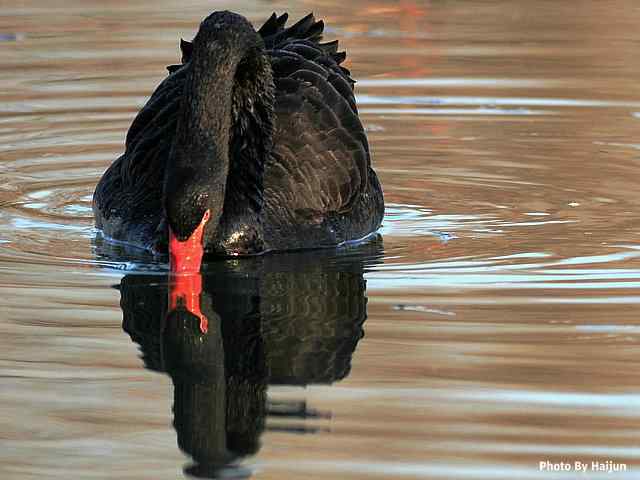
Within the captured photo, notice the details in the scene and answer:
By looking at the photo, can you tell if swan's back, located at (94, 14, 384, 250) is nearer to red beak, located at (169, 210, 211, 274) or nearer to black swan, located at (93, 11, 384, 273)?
black swan, located at (93, 11, 384, 273)

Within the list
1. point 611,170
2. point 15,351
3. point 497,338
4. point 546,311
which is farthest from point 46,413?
point 611,170

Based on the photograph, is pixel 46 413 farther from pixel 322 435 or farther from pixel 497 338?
pixel 497 338

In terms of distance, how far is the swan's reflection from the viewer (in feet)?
20.4

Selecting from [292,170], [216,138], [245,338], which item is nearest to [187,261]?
[216,138]

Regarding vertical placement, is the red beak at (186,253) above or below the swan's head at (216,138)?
below

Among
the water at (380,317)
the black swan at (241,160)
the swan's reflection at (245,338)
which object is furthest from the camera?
the black swan at (241,160)

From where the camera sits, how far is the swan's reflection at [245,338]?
20.4ft

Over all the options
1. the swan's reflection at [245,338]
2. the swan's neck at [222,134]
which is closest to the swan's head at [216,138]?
the swan's neck at [222,134]

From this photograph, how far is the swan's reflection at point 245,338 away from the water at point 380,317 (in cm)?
2

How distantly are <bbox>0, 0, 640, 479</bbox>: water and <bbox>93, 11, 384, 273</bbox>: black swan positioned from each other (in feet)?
0.81

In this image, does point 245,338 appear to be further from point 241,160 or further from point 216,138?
point 241,160

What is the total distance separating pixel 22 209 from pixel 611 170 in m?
4.31

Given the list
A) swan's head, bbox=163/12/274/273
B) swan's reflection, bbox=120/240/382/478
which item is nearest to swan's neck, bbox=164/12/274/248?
swan's head, bbox=163/12/274/273

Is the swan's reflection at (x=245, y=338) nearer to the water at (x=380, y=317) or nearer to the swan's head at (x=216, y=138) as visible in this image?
the water at (x=380, y=317)
